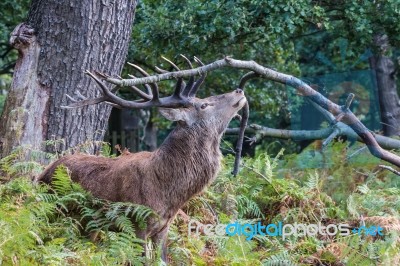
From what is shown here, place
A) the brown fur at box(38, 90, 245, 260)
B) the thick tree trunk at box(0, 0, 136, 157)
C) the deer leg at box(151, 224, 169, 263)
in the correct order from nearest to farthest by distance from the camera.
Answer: the brown fur at box(38, 90, 245, 260)
the deer leg at box(151, 224, 169, 263)
the thick tree trunk at box(0, 0, 136, 157)

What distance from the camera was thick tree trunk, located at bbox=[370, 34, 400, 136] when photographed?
1248 cm

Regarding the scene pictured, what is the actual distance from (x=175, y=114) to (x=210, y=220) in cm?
140

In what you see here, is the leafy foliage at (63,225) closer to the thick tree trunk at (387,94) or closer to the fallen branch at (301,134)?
the fallen branch at (301,134)

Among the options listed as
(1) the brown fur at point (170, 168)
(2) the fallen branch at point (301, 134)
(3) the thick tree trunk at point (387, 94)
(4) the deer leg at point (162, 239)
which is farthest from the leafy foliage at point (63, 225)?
(3) the thick tree trunk at point (387, 94)

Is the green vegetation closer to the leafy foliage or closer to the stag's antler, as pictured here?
the leafy foliage

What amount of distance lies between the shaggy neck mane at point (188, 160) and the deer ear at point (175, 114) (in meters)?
0.09

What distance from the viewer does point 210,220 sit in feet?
24.1

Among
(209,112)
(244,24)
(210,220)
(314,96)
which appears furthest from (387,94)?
(209,112)

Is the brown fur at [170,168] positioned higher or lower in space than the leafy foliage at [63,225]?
higher

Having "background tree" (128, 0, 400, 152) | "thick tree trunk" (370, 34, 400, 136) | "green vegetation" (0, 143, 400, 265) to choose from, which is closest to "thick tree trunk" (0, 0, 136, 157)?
"green vegetation" (0, 143, 400, 265)

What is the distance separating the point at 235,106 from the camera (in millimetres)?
6613

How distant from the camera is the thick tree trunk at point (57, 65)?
25.7 feet

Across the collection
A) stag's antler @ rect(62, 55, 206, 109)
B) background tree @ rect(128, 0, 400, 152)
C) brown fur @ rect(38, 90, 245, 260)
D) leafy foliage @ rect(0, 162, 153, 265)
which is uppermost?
background tree @ rect(128, 0, 400, 152)

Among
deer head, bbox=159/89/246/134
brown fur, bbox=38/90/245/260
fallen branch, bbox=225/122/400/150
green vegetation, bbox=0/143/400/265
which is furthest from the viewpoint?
fallen branch, bbox=225/122/400/150
